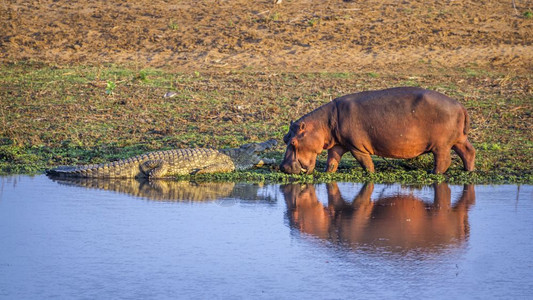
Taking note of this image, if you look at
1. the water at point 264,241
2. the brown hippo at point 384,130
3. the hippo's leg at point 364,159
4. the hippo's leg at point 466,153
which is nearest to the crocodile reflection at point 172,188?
the water at point 264,241

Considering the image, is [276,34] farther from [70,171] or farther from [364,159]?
[70,171]

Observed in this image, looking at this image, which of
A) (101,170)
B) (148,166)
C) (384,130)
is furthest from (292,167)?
(101,170)

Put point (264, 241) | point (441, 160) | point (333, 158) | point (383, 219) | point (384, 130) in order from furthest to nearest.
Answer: point (333, 158)
point (441, 160)
point (384, 130)
point (383, 219)
point (264, 241)

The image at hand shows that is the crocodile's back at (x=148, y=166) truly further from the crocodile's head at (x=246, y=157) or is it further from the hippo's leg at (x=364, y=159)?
the hippo's leg at (x=364, y=159)

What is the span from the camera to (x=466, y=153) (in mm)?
9289

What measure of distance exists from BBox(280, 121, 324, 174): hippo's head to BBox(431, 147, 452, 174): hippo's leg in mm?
1410

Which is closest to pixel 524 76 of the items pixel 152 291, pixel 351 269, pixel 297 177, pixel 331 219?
pixel 297 177

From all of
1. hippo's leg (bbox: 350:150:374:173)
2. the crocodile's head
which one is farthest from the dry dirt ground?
hippo's leg (bbox: 350:150:374:173)

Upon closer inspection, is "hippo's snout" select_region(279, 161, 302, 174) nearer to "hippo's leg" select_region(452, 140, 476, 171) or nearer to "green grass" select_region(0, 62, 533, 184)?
"green grass" select_region(0, 62, 533, 184)

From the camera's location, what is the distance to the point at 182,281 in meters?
5.35

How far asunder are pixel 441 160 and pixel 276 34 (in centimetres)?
873

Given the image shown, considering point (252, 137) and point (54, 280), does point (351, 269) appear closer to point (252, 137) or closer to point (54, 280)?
point (54, 280)

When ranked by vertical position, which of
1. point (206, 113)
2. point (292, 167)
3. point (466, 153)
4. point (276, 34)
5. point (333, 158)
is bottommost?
point (292, 167)

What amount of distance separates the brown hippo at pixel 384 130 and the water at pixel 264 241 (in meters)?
0.63
